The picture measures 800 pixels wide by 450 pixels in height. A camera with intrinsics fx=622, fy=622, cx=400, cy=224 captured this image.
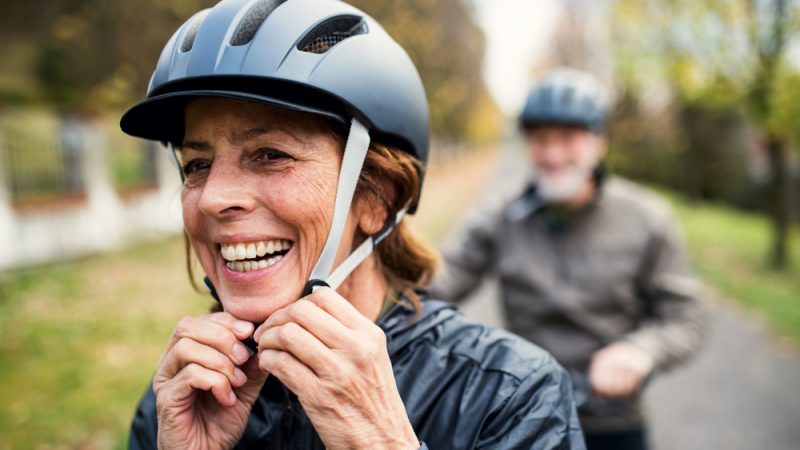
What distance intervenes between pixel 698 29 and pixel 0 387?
12.2 meters

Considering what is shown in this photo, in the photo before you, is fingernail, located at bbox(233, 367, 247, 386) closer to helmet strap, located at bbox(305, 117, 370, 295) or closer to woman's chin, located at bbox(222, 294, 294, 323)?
woman's chin, located at bbox(222, 294, 294, 323)

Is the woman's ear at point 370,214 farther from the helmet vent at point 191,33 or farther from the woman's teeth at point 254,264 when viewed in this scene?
the helmet vent at point 191,33

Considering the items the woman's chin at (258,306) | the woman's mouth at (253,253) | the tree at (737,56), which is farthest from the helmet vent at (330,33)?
the tree at (737,56)

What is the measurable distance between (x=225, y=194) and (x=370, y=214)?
0.45 metres

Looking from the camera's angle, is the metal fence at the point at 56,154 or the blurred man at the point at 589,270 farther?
the metal fence at the point at 56,154

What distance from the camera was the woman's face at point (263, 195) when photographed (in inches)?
61.3

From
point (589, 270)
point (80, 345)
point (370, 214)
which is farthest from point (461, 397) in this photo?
point (80, 345)

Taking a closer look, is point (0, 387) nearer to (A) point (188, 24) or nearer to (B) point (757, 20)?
(A) point (188, 24)

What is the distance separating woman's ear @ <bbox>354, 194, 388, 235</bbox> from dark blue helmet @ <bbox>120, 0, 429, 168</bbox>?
185 mm

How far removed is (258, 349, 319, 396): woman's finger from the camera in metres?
1.37

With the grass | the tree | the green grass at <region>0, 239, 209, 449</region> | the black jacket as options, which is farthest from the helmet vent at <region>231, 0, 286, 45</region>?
the tree

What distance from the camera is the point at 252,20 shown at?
65.9 inches

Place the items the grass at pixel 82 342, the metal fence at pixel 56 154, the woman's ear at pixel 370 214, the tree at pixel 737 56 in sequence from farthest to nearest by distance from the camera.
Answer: the tree at pixel 737 56 → the metal fence at pixel 56 154 → the grass at pixel 82 342 → the woman's ear at pixel 370 214

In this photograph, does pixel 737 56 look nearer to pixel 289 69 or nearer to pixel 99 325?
pixel 99 325
